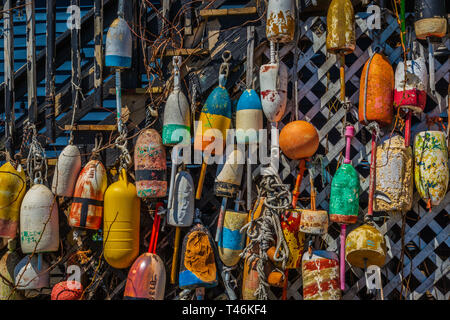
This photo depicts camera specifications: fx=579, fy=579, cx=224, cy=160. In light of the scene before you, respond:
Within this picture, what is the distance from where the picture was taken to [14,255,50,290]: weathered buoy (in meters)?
4.58

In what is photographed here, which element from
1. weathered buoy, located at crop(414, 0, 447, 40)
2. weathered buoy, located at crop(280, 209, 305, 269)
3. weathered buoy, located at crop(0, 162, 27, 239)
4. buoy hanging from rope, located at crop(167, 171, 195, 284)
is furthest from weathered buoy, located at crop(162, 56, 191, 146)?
weathered buoy, located at crop(414, 0, 447, 40)

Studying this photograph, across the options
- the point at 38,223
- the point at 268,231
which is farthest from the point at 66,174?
the point at 268,231

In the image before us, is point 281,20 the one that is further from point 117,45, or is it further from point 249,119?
point 117,45

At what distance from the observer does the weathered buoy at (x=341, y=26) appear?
4.34 m

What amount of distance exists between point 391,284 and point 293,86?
172cm

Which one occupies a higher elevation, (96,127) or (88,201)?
(96,127)

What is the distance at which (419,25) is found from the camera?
434 centimetres

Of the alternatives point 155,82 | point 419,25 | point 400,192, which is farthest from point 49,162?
point 419,25

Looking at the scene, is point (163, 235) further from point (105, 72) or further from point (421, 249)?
point (421, 249)

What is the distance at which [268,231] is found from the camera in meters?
4.28

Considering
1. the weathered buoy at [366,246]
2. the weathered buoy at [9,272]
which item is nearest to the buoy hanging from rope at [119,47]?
the weathered buoy at [9,272]

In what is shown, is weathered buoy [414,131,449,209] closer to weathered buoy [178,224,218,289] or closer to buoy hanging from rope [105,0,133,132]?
weathered buoy [178,224,218,289]

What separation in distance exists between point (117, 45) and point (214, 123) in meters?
1.00
